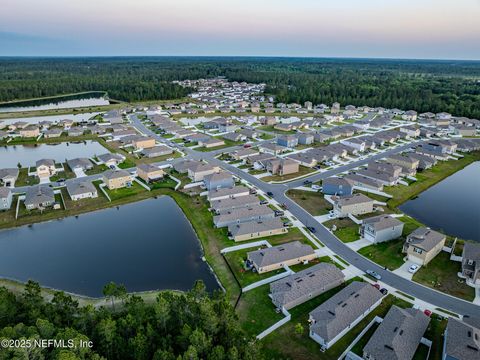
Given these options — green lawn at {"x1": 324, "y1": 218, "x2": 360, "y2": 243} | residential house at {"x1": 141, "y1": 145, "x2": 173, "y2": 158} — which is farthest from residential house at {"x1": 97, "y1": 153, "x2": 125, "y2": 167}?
green lawn at {"x1": 324, "y1": 218, "x2": 360, "y2": 243}

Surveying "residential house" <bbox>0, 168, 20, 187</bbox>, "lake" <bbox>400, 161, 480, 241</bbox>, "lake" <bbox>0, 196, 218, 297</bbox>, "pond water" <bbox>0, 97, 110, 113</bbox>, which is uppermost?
"pond water" <bbox>0, 97, 110, 113</bbox>

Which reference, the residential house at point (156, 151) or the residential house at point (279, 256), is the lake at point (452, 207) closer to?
the residential house at point (279, 256)

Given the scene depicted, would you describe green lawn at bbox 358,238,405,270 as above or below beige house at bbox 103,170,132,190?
below

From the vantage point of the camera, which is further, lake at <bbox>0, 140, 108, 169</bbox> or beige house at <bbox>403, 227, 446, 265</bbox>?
lake at <bbox>0, 140, 108, 169</bbox>

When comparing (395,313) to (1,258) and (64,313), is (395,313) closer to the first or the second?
(64,313)

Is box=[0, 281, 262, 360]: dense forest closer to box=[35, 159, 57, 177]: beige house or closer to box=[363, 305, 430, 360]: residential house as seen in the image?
box=[363, 305, 430, 360]: residential house

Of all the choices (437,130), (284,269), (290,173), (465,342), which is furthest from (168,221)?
(437,130)

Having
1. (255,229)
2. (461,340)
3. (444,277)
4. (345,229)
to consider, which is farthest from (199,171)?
(461,340)
